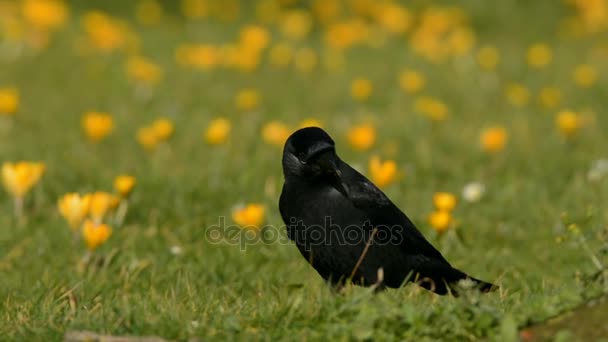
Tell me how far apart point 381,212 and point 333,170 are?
0.34m

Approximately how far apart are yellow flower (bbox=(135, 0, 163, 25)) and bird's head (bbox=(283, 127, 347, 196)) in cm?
849

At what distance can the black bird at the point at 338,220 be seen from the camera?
4.04 meters

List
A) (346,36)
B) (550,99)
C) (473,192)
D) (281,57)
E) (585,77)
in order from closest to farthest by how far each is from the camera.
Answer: (473,192), (550,99), (585,77), (281,57), (346,36)

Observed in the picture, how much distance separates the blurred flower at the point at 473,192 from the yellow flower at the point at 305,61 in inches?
150

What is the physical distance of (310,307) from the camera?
359 cm

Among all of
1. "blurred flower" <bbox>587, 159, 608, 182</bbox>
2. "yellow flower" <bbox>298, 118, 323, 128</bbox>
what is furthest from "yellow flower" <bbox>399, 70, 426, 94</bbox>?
"blurred flower" <bbox>587, 159, 608, 182</bbox>

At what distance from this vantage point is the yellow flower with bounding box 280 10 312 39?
11742mm

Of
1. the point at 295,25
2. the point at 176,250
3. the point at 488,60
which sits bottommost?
the point at 176,250

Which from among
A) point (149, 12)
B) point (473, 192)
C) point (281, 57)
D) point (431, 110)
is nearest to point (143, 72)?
point (281, 57)

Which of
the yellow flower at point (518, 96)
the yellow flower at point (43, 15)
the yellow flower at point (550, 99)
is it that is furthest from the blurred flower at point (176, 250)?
the yellow flower at point (43, 15)

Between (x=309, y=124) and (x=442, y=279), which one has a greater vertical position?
(x=309, y=124)

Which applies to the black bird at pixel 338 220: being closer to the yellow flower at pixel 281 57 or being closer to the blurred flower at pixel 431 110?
the blurred flower at pixel 431 110

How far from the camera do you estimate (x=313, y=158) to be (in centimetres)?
402

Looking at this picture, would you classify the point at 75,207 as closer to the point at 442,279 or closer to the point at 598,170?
the point at 442,279
